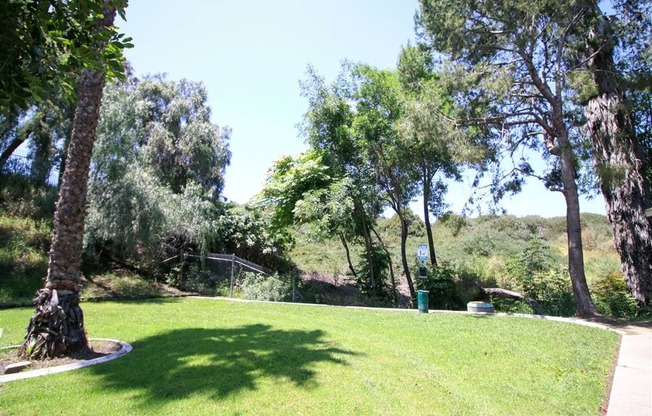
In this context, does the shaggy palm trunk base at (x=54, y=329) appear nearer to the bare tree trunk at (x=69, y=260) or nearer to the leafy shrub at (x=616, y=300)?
the bare tree trunk at (x=69, y=260)

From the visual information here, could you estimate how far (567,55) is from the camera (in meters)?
12.0

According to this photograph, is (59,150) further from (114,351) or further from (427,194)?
(427,194)

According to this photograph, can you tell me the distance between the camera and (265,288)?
14070 mm

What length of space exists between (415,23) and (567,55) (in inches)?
192

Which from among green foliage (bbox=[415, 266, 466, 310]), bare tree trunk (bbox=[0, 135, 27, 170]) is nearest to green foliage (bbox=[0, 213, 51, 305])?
bare tree trunk (bbox=[0, 135, 27, 170])

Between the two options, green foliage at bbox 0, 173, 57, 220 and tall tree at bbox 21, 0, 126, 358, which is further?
green foliage at bbox 0, 173, 57, 220

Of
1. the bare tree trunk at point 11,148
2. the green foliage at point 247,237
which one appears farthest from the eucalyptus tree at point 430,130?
the bare tree trunk at point 11,148

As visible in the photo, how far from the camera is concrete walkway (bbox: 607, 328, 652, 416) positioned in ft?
13.5

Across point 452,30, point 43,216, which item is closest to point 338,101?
point 452,30

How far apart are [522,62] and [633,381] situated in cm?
950

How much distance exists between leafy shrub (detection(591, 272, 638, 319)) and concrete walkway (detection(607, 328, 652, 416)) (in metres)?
4.16

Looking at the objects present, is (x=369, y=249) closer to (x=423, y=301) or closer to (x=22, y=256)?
(x=423, y=301)

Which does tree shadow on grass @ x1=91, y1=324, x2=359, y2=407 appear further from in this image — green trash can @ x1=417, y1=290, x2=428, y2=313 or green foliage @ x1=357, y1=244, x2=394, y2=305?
green foliage @ x1=357, y1=244, x2=394, y2=305

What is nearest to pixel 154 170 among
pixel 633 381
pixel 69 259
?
pixel 69 259
